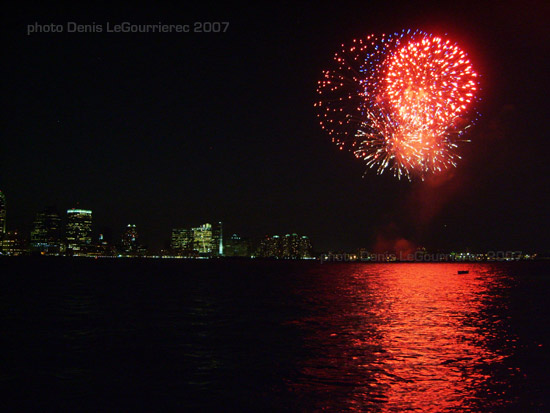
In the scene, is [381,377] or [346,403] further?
[381,377]

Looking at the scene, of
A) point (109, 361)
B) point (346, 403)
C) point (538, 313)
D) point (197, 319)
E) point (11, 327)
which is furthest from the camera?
point (538, 313)

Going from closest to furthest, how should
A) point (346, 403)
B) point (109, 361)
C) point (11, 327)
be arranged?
point (346, 403) → point (109, 361) → point (11, 327)

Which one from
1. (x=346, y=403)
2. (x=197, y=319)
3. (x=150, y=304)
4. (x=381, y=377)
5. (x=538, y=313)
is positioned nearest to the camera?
(x=346, y=403)

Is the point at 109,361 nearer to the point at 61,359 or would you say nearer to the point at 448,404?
the point at 61,359

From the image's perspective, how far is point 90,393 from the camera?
15.0 m

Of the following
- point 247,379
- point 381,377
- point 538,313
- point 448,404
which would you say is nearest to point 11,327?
point 247,379

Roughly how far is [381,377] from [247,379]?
4000 millimetres

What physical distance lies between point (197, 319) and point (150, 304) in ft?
34.6

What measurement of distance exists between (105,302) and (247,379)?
2906cm

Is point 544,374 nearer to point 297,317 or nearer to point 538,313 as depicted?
point 297,317

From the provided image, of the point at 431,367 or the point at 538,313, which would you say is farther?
the point at 538,313

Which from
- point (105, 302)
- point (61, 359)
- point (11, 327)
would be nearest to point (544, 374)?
point (61, 359)

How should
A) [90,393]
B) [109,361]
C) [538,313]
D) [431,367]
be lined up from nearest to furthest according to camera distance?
[90,393]
[431,367]
[109,361]
[538,313]

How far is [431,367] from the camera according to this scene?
17.9 meters
